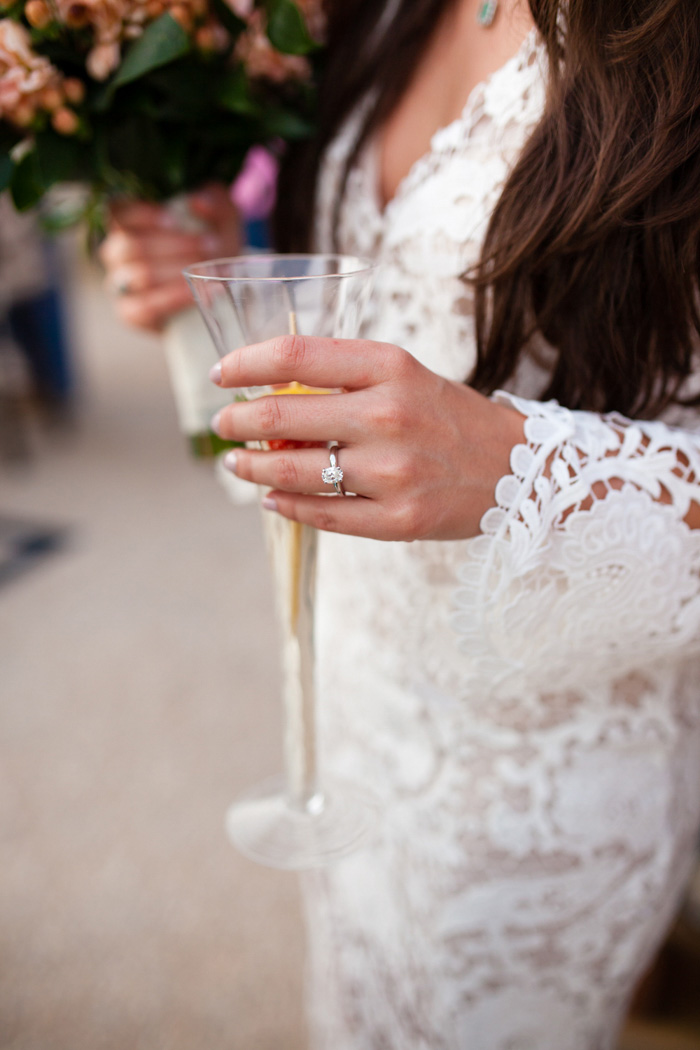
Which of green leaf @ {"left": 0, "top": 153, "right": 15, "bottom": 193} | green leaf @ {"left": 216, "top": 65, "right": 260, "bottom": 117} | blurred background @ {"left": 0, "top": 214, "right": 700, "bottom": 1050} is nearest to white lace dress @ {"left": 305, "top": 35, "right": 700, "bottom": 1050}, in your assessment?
green leaf @ {"left": 216, "top": 65, "right": 260, "bottom": 117}

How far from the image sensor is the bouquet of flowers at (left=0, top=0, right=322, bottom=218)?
69 cm

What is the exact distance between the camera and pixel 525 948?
2.59 ft

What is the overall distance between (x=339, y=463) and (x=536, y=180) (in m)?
0.27

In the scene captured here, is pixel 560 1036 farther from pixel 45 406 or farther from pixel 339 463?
pixel 45 406

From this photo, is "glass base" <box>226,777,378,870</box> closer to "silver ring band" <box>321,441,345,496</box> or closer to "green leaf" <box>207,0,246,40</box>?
"silver ring band" <box>321,441,345,496</box>

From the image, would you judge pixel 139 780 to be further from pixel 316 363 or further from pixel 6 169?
pixel 316 363

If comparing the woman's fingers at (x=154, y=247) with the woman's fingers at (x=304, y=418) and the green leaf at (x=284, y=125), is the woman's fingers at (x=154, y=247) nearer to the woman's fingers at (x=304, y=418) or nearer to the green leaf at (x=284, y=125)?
the green leaf at (x=284, y=125)

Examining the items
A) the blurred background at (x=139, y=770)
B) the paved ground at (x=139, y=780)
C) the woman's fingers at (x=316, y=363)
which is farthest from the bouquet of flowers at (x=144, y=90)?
the paved ground at (x=139, y=780)

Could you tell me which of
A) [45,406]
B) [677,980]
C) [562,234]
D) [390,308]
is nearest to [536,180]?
[562,234]

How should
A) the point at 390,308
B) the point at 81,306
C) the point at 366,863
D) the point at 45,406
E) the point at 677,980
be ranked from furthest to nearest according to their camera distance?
the point at 81,306, the point at 45,406, the point at 677,980, the point at 366,863, the point at 390,308

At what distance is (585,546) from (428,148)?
0.43 metres

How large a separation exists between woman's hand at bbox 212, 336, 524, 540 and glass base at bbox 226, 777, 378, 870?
1.03ft

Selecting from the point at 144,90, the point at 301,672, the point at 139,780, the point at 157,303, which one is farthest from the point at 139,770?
the point at 144,90

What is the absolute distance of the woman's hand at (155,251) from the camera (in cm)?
91
